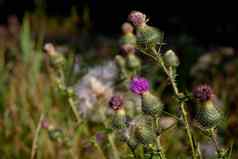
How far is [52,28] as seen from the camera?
11.4 m

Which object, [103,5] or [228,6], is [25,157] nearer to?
[228,6]

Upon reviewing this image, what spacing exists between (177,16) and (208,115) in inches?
321

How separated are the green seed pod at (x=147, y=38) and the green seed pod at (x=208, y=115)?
234 mm

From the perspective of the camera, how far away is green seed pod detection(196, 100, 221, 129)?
1.58 meters

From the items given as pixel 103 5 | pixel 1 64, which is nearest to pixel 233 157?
pixel 1 64

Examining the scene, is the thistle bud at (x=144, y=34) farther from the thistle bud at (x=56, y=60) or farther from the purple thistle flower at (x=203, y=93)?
the thistle bud at (x=56, y=60)

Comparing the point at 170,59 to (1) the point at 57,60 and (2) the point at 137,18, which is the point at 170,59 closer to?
(2) the point at 137,18

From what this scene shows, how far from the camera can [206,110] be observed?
1610mm

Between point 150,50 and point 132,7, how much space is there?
8.32 m

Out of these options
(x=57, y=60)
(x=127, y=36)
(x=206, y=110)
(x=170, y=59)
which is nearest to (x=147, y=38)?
(x=170, y=59)

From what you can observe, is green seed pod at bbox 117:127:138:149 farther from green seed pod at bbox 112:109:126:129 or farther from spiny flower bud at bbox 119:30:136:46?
spiny flower bud at bbox 119:30:136:46

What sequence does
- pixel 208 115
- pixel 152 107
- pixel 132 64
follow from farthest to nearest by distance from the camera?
1. pixel 132 64
2. pixel 152 107
3. pixel 208 115

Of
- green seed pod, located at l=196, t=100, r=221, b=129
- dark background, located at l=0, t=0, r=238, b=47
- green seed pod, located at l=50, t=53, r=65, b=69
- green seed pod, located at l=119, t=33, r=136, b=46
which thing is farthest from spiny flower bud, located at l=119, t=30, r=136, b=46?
dark background, located at l=0, t=0, r=238, b=47

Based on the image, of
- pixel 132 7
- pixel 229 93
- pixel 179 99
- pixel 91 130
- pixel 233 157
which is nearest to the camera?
pixel 179 99
